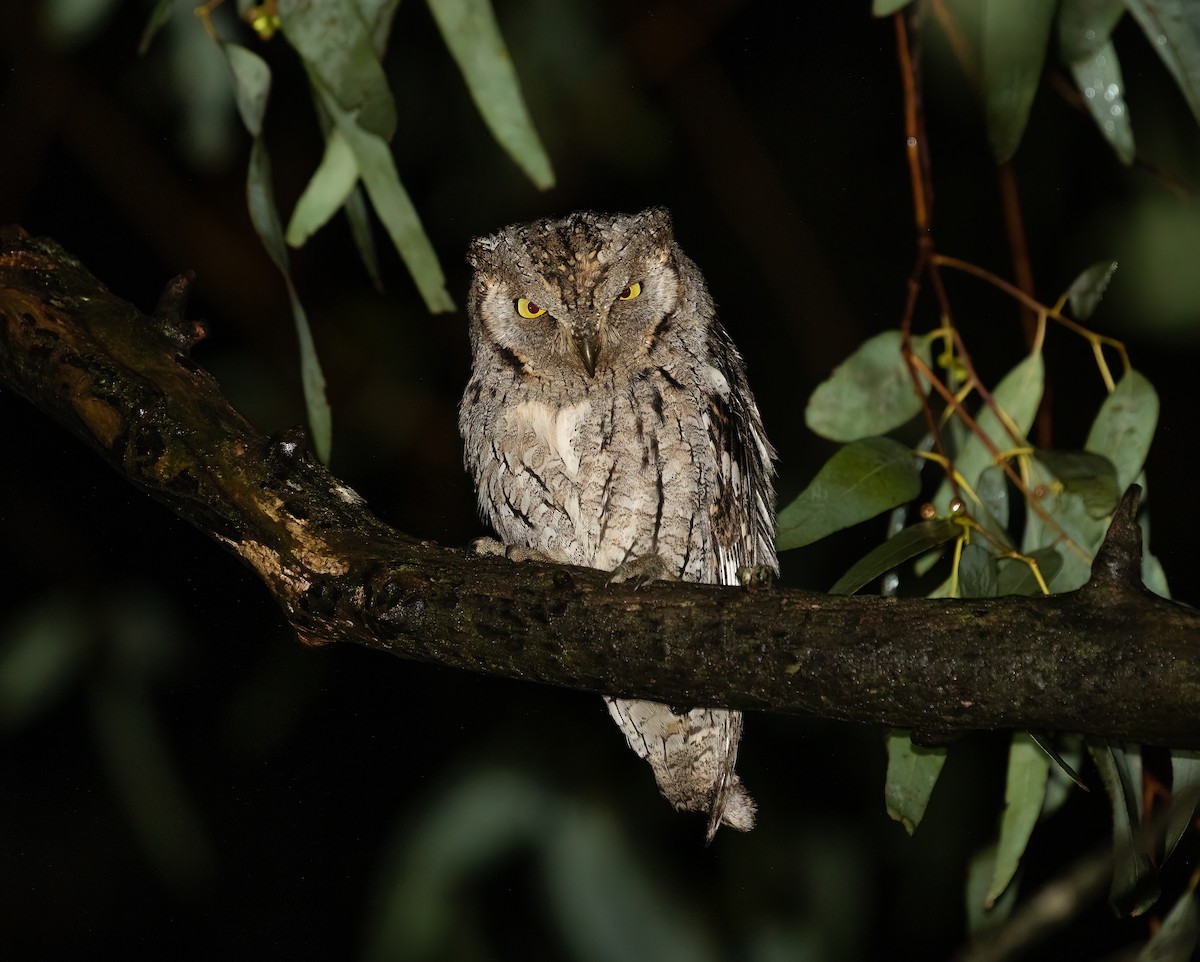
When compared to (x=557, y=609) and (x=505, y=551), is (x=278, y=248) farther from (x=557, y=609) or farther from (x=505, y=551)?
(x=505, y=551)

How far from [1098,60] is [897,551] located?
68cm

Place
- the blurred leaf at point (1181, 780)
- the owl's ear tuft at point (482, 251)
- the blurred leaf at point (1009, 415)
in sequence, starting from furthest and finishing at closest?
the owl's ear tuft at point (482, 251)
the blurred leaf at point (1009, 415)
the blurred leaf at point (1181, 780)

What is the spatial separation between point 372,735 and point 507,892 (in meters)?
0.68

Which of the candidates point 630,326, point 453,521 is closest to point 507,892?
point 453,521

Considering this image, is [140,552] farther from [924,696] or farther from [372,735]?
[924,696]

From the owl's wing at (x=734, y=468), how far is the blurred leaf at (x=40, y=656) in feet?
5.60

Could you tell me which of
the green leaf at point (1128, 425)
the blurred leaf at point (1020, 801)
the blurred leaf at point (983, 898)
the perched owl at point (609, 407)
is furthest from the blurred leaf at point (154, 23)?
the blurred leaf at point (983, 898)

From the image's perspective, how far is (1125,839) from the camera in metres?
1.36

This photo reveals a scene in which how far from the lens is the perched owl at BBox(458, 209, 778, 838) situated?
181cm

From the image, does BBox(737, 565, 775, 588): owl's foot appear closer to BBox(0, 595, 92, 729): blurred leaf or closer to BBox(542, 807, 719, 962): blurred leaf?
BBox(542, 807, 719, 962): blurred leaf

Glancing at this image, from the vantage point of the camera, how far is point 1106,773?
1.40 meters

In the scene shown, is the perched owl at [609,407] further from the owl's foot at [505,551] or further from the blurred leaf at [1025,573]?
the blurred leaf at [1025,573]

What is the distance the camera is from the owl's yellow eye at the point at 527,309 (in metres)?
1.88

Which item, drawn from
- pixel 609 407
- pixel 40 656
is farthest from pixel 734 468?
pixel 40 656
